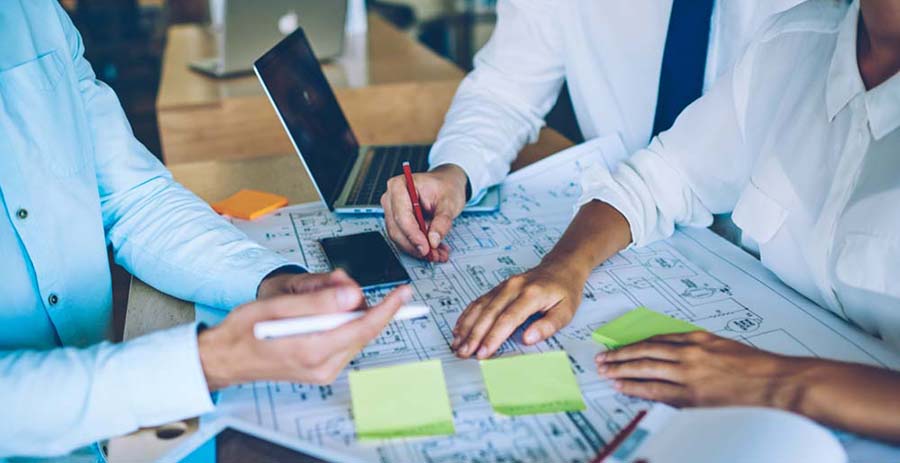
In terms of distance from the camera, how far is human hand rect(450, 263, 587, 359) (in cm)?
89

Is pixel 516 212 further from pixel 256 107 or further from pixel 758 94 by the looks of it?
pixel 256 107

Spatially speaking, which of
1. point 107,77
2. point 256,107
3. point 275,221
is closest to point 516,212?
point 275,221

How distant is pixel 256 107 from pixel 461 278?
3.61 ft

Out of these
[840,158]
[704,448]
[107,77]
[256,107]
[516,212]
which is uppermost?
[840,158]

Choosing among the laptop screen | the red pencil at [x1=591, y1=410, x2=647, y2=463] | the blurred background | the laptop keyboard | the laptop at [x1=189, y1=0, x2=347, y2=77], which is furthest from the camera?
the blurred background

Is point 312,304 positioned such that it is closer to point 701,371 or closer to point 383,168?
point 701,371

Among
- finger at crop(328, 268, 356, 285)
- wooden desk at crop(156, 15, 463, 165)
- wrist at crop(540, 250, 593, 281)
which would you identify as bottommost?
wooden desk at crop(156, 15, 463, 165)

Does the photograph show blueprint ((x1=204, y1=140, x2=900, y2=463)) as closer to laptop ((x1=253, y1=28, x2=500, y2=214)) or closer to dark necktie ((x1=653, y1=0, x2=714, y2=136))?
laptop ((x1=253, y1=28, x2=500, y2=214))

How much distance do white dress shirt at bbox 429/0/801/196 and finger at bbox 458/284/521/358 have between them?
1.66 feet

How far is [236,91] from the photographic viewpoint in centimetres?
210

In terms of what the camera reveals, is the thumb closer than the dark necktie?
Yes

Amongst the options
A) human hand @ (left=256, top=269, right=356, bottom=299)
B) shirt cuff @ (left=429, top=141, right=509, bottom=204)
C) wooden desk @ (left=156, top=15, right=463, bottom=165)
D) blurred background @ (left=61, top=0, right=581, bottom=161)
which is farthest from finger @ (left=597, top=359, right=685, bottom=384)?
blurred background @ (left=61, top=0, right=581, bottom=161)

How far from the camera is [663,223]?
1.18m

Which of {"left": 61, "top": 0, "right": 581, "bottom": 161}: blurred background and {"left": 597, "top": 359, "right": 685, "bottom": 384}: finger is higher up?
{"left": 597, "top": 359, "right": 685, "bottom": 384}: finger
